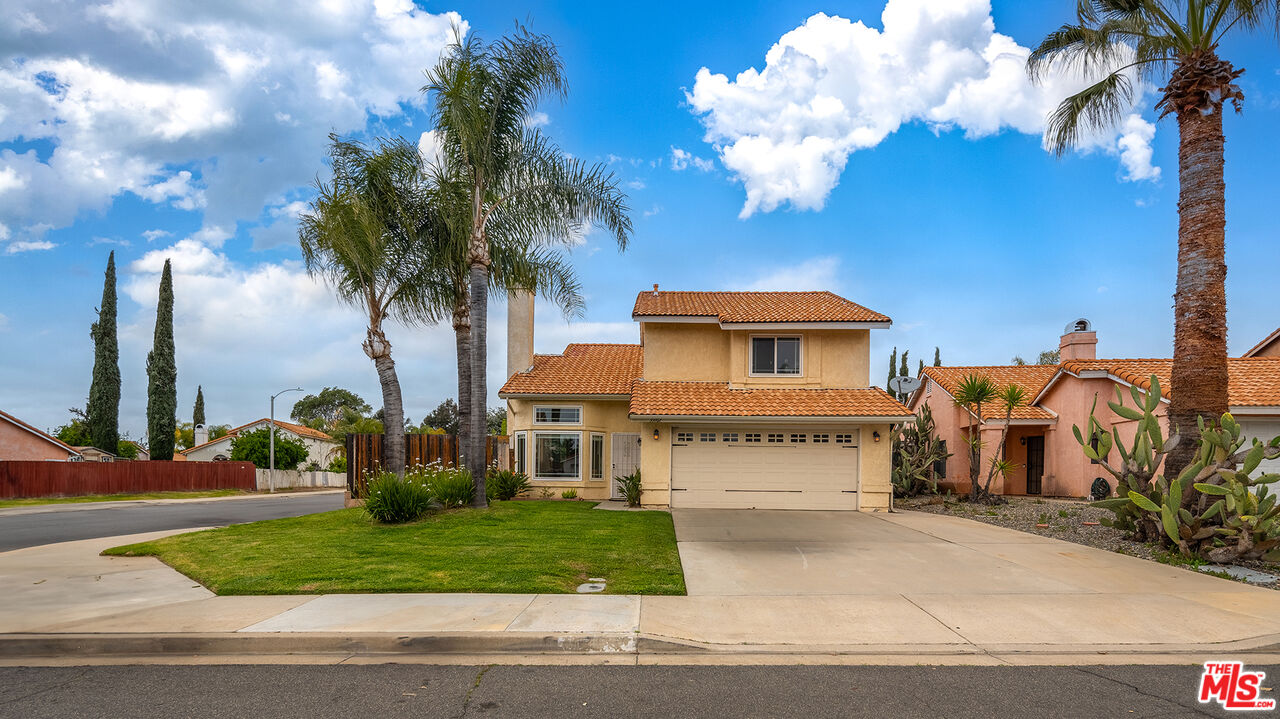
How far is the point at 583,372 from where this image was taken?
21766 millimetres

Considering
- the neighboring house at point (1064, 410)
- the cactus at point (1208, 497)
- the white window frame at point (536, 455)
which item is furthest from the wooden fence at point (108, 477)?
the cactus at point (1208, 497)

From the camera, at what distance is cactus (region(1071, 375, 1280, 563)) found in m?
9.82

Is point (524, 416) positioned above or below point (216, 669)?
above

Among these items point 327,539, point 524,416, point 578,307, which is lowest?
point 327,539

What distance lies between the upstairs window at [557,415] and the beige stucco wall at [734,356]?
91.9 inches

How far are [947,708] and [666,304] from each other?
16.4 meters

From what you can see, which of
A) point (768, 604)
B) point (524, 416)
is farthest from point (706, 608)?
point (524, 416)

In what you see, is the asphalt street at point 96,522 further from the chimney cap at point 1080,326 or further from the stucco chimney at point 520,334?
the chimney cap at point 1080,326

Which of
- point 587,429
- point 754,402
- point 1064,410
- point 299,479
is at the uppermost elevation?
point 754,402

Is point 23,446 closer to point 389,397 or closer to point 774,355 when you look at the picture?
point 389,397

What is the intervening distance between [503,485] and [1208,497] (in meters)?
15.1

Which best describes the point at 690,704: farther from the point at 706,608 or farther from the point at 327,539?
the point at 327,539

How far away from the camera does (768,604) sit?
7.76m

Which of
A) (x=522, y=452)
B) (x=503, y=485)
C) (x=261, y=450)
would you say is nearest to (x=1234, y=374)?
(x=522, y=452)
